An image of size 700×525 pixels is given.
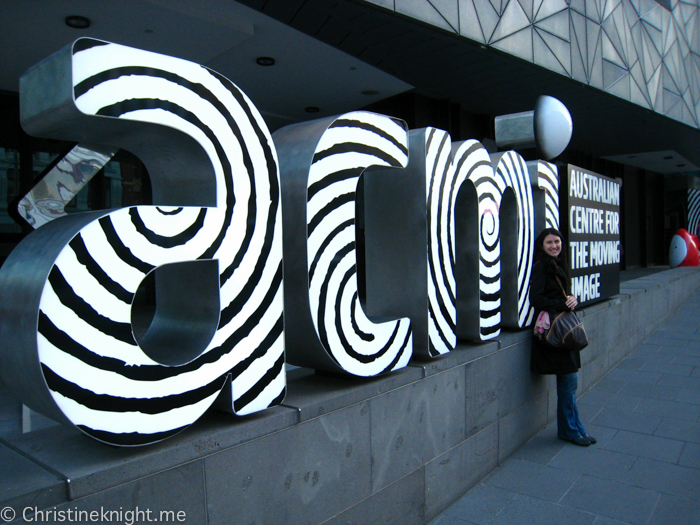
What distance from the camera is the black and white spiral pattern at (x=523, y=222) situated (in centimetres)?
516

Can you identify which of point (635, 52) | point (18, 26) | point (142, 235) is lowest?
point (142, 235)

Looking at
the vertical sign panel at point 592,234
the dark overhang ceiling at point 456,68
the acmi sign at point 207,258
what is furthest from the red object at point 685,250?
the acmi sign at point 207,258

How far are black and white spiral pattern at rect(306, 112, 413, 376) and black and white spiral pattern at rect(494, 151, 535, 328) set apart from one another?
2.01 meters

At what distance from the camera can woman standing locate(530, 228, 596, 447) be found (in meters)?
4.86

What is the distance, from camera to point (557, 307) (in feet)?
15.8

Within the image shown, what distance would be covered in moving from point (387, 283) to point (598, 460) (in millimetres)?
2481

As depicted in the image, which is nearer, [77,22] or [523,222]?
[523,222]

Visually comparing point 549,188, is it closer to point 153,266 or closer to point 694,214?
point 153,266

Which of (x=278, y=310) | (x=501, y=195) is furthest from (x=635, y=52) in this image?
(x=278, y=310)

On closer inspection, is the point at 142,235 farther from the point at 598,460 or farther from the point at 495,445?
the point at 598,460

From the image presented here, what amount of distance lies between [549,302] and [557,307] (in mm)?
78

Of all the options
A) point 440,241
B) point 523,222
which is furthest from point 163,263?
point 523,222

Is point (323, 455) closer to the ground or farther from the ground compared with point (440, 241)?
closer to the ground

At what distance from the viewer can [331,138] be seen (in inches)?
122
